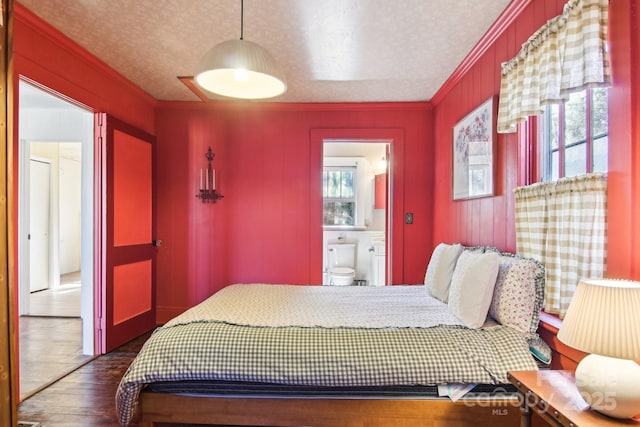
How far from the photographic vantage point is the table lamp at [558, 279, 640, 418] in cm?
102

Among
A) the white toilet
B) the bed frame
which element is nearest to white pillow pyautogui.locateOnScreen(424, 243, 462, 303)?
the bed frame

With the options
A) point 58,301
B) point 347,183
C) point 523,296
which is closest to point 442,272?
point 523,296

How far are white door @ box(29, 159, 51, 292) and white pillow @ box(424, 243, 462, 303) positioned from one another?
5740 millimetres

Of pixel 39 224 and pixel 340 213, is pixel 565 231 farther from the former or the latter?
pixel 39 224

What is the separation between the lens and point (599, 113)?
155cm

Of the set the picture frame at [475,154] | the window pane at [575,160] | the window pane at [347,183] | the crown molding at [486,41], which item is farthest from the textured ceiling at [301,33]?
the window pane at [347,183]

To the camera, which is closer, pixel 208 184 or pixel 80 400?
pixel 80 400

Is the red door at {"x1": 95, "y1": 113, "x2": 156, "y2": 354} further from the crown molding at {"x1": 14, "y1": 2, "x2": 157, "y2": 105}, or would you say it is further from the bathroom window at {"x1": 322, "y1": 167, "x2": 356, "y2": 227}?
the bathroom window at {"x1": 322, "y1": 167, "x2": 356, "y2": 227}

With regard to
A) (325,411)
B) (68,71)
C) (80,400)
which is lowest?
(80,400)

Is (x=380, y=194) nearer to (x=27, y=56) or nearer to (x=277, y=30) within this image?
(x=277, y=30)

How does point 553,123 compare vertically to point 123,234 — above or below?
above

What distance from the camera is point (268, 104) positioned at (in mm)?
3893

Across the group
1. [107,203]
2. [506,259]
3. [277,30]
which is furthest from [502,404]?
[107,203]

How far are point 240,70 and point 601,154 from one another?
1663 millimetres
